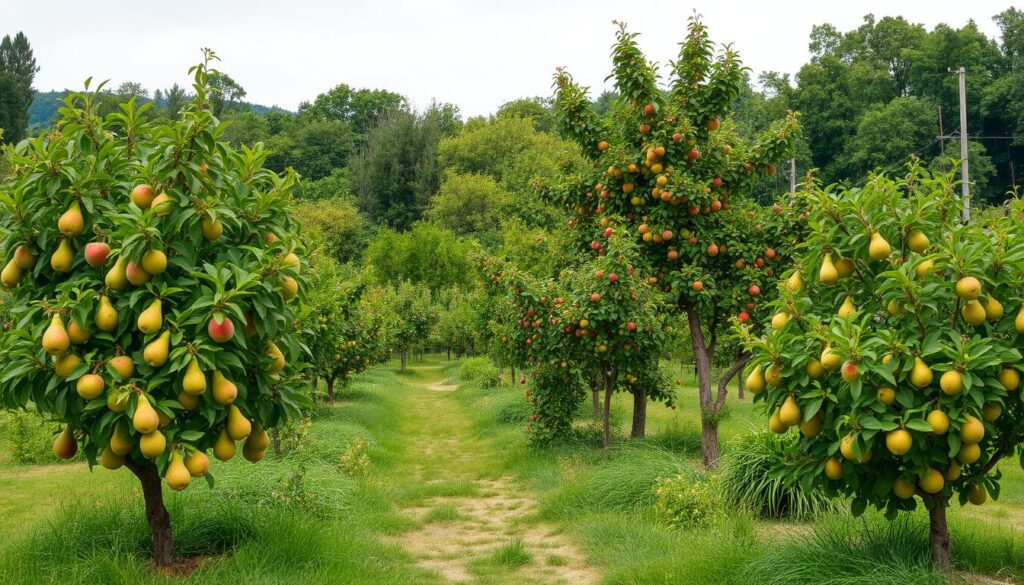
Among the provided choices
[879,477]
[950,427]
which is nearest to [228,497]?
[879,477]

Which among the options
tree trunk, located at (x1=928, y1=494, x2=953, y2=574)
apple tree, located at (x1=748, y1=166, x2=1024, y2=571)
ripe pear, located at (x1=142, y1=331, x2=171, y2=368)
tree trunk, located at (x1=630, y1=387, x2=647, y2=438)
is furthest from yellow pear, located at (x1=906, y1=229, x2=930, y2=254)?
tree trunk, located at (x1=630, y1=387, x2=647, y2=438)

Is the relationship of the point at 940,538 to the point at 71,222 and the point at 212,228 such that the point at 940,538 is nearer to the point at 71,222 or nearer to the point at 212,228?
the point at 212,228

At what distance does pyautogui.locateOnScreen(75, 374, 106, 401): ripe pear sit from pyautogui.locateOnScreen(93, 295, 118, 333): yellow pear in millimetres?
270

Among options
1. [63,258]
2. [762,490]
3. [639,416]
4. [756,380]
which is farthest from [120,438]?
[639,416]

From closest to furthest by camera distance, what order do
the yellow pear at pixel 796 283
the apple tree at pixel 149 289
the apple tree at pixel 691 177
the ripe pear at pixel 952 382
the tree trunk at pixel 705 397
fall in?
the ripe pear at pixel 952 382, the apple tree at pixel 149 289, the yellow pear at pixel 796 283, the apple tree at pixel 691 177, the tree trunk at pixel 705 397

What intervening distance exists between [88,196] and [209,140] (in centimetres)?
75

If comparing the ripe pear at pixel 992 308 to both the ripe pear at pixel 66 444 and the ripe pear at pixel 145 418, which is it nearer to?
the ripe pear at pixel 145 418

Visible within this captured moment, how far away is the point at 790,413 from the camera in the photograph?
A: 4082mm

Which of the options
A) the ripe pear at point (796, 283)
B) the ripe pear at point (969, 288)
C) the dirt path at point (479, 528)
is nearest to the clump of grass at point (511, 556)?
the dirt path at point (479, 528)

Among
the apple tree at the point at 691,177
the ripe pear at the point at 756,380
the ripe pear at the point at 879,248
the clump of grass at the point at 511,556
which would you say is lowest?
the clump of grass at the point at 511,556

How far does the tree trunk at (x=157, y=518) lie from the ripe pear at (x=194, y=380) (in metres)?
1.29

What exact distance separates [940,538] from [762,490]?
2865 mm

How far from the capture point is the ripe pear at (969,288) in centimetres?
375

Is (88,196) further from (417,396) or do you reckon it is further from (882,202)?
(417,396)
